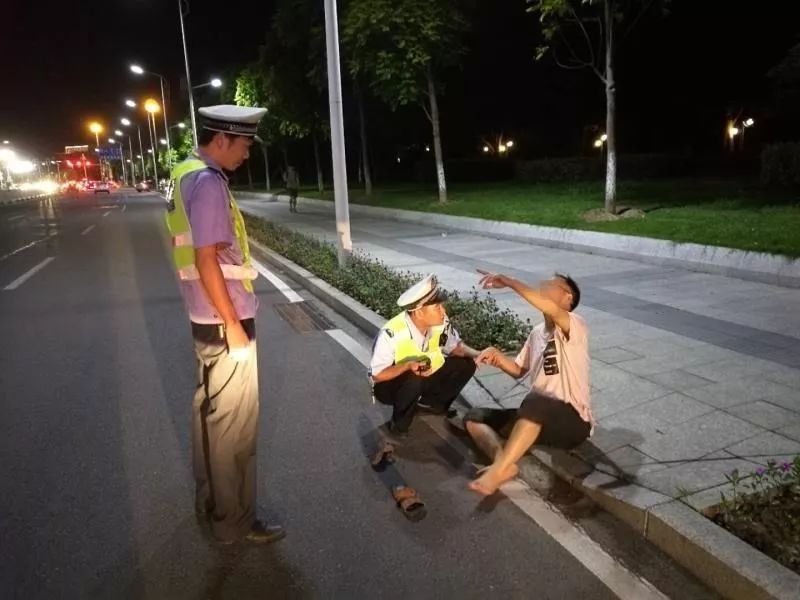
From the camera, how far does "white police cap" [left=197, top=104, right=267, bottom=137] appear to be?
302cm

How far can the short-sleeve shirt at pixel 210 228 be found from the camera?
2865 mm

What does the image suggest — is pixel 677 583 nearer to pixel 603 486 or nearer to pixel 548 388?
pixel 603 486

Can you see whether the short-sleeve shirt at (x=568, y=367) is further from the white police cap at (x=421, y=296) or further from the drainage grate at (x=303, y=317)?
the drainage grate at (x=303, y=317)

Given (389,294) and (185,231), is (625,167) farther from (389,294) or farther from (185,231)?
(185,231)

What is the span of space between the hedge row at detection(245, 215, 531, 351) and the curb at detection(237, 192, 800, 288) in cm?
306

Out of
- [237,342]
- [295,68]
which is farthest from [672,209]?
[295,68]

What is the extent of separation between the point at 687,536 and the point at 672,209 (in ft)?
37.6

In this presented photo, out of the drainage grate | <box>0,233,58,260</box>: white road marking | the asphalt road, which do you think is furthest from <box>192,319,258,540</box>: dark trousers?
<box>0,233,58,260</box>: white road marking

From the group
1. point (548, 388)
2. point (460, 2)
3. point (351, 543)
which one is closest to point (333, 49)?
point (548, 388)

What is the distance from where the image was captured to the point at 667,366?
17.8 ft

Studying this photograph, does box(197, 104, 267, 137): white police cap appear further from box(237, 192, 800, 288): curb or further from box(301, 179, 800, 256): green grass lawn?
box(301, 179, 800, 256): green grass lawn

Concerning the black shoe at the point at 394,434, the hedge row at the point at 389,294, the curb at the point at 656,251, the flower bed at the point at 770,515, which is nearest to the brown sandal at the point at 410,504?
the black shoe at the point at 394,434

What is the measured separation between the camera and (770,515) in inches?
119

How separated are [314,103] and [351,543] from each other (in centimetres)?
2553
